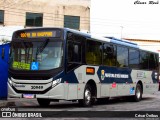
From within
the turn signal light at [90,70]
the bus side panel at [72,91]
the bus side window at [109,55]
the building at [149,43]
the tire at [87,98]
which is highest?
the building at [149,43]

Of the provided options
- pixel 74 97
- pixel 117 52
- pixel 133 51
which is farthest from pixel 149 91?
pixel 74 97

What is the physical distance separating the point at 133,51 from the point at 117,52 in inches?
97.3

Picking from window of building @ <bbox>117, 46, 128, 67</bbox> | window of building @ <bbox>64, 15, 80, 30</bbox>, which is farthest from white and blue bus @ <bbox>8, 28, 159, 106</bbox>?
window of building @ <bbox>64, 15, 80, 30</bbox>

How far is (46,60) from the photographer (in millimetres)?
15227

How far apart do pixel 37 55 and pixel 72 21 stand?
2791cm

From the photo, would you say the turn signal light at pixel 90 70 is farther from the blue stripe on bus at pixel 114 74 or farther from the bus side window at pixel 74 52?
the bus side window at pixel 74 52

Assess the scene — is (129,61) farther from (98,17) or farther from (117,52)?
(98,17)

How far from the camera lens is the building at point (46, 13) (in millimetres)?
40438

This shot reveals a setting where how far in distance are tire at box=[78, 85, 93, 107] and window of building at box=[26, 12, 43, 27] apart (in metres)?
25.5

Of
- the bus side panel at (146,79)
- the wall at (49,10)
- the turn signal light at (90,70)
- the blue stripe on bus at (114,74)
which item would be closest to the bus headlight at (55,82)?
the turn signal light at (90,70)

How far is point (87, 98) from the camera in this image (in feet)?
55.0

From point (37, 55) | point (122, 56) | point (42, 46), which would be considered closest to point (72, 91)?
point (37, 55)

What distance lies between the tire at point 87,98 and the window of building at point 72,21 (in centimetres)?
2608

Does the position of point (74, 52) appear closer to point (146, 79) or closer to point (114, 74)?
point (114, 74)
